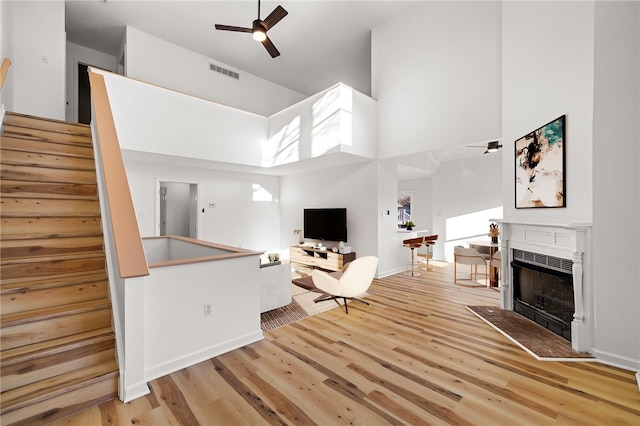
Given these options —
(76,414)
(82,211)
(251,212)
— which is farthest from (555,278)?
(251,212)

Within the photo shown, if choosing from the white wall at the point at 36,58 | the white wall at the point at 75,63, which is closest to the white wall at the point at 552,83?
the white wall at the point at 36,58

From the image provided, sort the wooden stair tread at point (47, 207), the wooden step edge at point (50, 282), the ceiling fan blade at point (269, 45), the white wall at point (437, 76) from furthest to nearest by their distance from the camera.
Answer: the white wall at point (437, 76) < the ceiling fan blade at point (269, 45) < the wooden stair tread at point (47, 207) < the wooden step edge at point (50, 282)

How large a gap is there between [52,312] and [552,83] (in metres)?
5.51

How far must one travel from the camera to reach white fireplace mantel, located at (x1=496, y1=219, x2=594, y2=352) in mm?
2686

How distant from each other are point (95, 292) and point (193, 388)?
50.1 inches

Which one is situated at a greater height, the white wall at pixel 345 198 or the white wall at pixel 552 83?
the white wall at pixel 552 83

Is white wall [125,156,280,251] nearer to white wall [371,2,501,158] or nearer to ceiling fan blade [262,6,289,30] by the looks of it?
white wall [371,2,501,158]

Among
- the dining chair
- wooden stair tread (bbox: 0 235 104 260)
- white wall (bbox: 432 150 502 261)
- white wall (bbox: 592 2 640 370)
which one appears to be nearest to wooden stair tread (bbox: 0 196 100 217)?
wooden stair tread (bbox: 0 235 104 260)

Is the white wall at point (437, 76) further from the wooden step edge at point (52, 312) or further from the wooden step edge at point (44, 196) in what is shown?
the wooden step edge at point (52, 312)

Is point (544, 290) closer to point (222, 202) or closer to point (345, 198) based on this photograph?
point (345, 198)

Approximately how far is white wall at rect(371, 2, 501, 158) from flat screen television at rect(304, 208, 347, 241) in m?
1.71

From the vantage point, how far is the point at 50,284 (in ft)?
7.62

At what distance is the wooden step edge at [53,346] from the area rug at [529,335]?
3.96 m

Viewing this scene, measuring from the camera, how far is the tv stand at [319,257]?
6070 mm
